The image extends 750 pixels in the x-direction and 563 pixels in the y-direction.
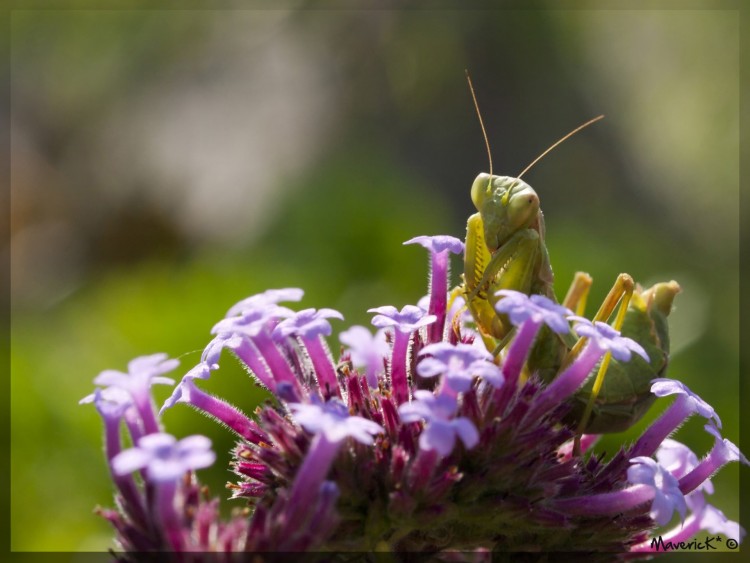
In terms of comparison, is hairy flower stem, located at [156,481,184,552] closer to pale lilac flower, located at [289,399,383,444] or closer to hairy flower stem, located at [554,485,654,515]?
pale lilac flower, located at [289,399,383,444]

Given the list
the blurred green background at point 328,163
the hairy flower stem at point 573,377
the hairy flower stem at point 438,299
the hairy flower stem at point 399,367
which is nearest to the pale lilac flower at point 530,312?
the hairy flower stem at point 573,377

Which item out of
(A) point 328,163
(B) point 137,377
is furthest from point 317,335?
(A) point 328,163

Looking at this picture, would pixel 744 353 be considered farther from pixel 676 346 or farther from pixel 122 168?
pixel 122 168

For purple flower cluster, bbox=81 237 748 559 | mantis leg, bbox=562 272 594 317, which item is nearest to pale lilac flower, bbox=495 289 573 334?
purple flower cluster, bbox=81 237 748 559

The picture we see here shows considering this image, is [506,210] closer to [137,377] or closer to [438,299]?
[438,299]

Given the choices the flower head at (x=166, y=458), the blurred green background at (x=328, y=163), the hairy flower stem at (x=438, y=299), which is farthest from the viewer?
the blurred green background at (x=328, y=163)

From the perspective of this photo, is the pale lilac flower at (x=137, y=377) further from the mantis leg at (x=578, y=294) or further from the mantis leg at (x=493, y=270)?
the mantis leg at (x=578, y=294)
